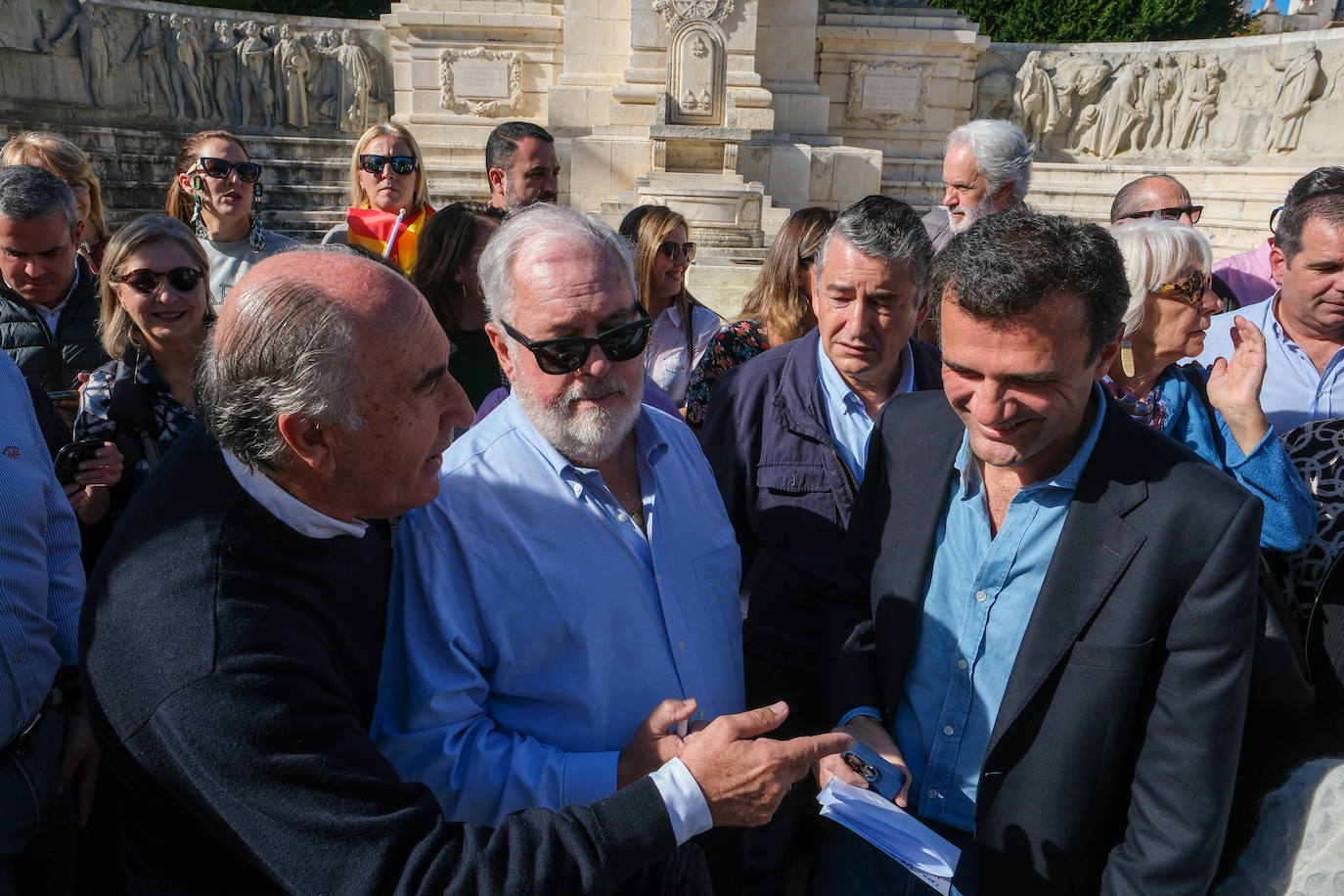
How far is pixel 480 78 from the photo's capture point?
13570 millimetres

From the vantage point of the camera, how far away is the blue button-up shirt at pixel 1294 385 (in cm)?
274

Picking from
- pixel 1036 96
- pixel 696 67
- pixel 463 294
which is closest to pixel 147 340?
pixel 463 294

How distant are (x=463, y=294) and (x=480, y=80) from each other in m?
11.2

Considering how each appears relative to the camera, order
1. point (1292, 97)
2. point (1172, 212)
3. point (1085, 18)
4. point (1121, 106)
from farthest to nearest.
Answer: point (1085, 18)
point (1121, 106)
point (1292, 97)
point (1172, 212)

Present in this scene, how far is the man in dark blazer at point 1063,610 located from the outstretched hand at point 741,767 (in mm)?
176

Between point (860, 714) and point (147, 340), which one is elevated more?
point (147, 340)

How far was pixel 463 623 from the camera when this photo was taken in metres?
1.74

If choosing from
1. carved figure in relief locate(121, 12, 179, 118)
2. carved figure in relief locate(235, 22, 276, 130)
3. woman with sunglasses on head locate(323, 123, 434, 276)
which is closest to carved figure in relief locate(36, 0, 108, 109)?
carved figure in relief locate(121, 12, 179, 118)

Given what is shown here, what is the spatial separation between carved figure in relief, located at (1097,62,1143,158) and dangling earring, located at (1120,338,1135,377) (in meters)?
13.6

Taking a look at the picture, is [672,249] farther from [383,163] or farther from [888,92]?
[888,92]

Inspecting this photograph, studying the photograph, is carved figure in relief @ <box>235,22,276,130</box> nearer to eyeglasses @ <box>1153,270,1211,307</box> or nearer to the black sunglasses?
the black sunglasses

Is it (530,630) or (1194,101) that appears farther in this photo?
(1194,101)

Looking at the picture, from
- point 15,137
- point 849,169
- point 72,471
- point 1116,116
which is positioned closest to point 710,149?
point 849,169

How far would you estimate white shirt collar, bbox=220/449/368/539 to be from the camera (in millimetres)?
1523
